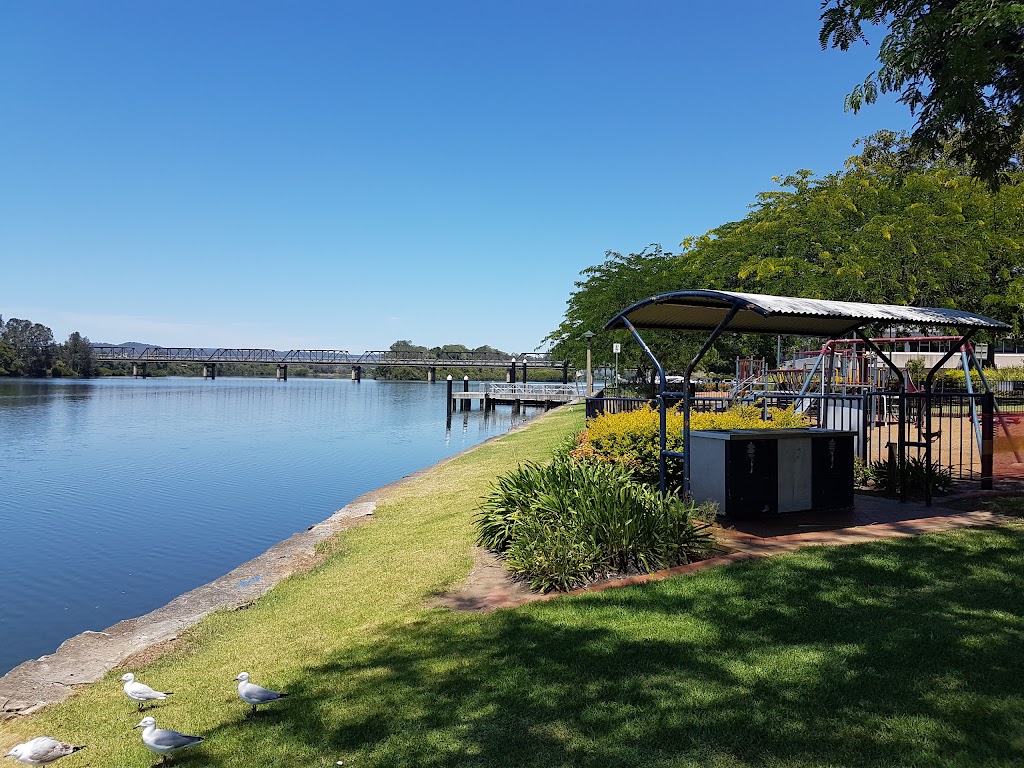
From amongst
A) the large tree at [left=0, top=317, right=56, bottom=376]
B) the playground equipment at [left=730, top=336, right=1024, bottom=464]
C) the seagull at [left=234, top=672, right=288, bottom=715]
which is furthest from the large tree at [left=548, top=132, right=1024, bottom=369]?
the large tree at [left=0, top=317, right=56, bottom=376]

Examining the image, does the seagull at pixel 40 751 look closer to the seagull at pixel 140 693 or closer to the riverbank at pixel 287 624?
the riverbank at pixel 287 624

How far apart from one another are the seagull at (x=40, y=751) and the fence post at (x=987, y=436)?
12.2 meters

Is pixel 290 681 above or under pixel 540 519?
under

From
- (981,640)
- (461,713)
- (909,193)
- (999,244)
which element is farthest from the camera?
(909,193)

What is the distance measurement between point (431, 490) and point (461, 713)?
11874 millimetres

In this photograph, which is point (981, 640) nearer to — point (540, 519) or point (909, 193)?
point (540, 519)

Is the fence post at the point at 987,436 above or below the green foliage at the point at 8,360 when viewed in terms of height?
below

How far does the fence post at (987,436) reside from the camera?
11.0 m

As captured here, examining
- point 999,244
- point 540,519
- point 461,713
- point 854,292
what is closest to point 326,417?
point 854,292

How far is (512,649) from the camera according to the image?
19.4 feet

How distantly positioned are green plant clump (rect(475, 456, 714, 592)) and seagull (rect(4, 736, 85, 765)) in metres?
4.35

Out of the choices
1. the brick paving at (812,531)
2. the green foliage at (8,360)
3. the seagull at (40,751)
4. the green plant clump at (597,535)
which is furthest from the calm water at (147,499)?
the green foliage at (8,360)

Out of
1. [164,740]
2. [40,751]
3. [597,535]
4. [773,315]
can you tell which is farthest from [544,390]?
[164,740]

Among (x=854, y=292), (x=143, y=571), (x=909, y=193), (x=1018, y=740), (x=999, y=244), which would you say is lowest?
(x=143, y=571)
